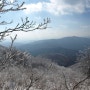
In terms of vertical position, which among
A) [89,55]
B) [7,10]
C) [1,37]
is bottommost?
[89,55]

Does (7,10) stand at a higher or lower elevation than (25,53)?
higher

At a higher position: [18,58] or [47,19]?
[47,19]

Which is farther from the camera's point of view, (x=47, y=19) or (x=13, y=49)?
(x=47, y=19)

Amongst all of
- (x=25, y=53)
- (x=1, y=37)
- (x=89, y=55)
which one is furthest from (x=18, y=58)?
(x=89, y=55)

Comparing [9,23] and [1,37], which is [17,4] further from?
[1,37]

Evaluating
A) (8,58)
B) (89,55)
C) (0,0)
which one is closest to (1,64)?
(8,58)

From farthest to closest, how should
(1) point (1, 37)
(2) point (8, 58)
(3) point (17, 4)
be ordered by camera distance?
(3) point (17, 4)
(1) point (1, 37)
(2) point (8, 58)

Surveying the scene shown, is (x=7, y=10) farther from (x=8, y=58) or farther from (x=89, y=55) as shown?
(x=89, y=55)

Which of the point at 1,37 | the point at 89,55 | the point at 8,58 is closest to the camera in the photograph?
the point at 8,58

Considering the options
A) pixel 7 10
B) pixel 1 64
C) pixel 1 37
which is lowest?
pixel 1 64
